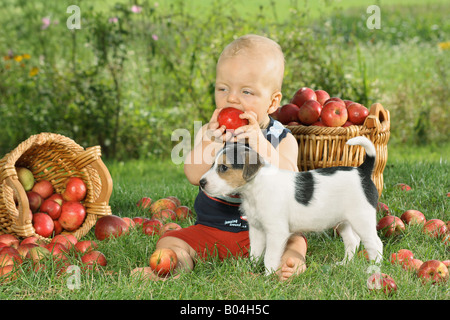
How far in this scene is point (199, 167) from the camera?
296 cm

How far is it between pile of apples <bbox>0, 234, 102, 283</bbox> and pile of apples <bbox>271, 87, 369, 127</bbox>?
1.68 m

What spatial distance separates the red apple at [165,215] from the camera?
3.87 m

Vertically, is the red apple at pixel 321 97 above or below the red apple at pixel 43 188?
above

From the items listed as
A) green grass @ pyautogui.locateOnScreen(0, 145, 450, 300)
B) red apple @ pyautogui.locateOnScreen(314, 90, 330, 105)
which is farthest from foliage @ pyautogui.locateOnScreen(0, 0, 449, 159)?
green grass @ pyautogui.locateOnScreen(0, 145, 450, 300)

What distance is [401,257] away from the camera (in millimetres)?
2889

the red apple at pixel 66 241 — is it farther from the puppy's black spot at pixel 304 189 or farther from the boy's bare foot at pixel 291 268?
the puppy's black spot at pixel 304 189

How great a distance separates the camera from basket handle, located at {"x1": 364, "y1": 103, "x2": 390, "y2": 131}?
12.4 ft

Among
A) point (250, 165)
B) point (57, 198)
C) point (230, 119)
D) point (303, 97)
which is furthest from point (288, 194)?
point (57, 198)

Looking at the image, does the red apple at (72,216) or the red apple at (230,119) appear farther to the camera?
the red apple at (72,216)

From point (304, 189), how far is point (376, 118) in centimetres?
143

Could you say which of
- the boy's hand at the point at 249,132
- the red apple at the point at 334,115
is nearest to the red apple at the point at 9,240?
the boy's hand at the point at 249,132

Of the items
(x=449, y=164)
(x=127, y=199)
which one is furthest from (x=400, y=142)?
(x=127, y=199)

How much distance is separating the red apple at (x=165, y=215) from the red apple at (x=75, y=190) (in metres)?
0.53

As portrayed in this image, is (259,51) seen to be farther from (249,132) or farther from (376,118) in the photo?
(376,118)
